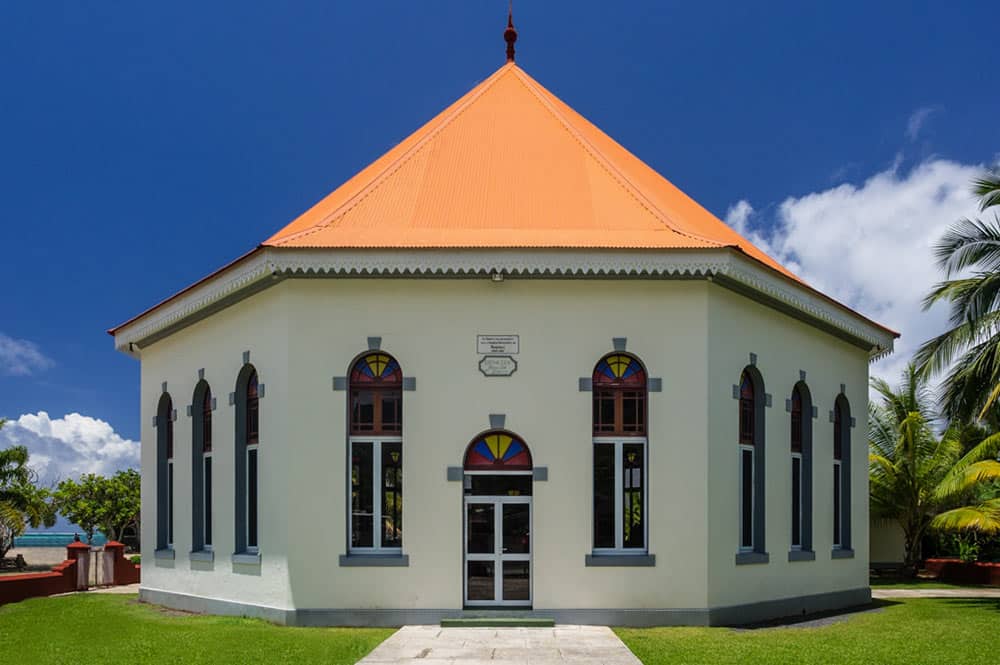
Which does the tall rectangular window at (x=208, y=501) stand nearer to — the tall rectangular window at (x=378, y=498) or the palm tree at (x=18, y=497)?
the tall rectangular window at (x=378, y=498)

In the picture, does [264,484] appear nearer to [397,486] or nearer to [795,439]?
[397,486]

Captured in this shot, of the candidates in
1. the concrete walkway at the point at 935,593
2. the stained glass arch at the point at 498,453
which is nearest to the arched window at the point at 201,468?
the stained glass arch at the point at 498,453

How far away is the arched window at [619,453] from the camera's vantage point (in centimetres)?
1912

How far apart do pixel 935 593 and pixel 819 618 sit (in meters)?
8.25

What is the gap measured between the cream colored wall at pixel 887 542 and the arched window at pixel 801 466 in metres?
14.9

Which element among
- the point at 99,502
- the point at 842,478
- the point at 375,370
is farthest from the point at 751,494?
the point at 99,502

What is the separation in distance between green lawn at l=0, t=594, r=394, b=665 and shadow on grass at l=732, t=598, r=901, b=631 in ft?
23.6

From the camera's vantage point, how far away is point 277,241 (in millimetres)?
19391

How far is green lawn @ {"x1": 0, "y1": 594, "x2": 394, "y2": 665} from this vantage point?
15.5 m

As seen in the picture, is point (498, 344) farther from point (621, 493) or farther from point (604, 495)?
point (621, 493)

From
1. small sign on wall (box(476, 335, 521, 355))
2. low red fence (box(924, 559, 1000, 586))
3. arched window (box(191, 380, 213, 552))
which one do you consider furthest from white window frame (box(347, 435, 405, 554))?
low red fence (box(924, 559, 1000, 586))

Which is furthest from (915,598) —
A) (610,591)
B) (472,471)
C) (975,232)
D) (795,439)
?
(472,471)

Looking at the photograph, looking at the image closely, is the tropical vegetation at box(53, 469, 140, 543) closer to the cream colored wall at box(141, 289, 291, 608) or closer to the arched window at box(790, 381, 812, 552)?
the cream colored wall at box(141, 289, 291, 608)

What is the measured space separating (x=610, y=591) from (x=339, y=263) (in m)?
7.46
